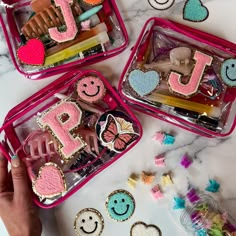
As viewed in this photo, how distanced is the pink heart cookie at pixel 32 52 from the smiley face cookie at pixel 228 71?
0.33 metres

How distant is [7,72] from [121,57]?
0.22 meters

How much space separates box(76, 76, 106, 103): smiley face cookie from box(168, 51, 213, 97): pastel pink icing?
0.12m

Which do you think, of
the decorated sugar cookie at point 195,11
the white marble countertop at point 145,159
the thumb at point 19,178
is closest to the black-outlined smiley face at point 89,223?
the white marble countertop at point 145,159

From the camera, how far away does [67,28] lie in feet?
2.84

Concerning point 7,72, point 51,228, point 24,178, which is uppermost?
point 7,72

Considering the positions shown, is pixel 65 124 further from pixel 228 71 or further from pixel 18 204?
pixel 228 71

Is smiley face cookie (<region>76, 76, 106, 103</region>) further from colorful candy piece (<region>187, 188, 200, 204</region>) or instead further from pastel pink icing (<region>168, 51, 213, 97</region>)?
colorful candy piece (<region>187, 188, 200, 204</region>)

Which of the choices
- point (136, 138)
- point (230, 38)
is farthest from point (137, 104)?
point (230, 38)

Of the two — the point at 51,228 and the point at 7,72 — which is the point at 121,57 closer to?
the point at 7,72

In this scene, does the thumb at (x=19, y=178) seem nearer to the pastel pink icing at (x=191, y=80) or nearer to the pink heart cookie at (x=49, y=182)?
the pink heart cookie at (x=49, y=182)

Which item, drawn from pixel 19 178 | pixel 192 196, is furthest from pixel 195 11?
pixel 19 178

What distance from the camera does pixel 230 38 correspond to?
→ 90 cm

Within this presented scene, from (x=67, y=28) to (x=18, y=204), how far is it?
327 mm

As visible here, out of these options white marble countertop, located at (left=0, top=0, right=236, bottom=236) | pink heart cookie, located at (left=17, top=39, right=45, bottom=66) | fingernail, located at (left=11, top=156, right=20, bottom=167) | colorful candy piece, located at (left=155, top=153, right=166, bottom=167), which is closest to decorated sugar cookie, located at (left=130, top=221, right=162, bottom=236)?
white marble countertop, located at (left=0, top=0, right=236, bottom=236)
